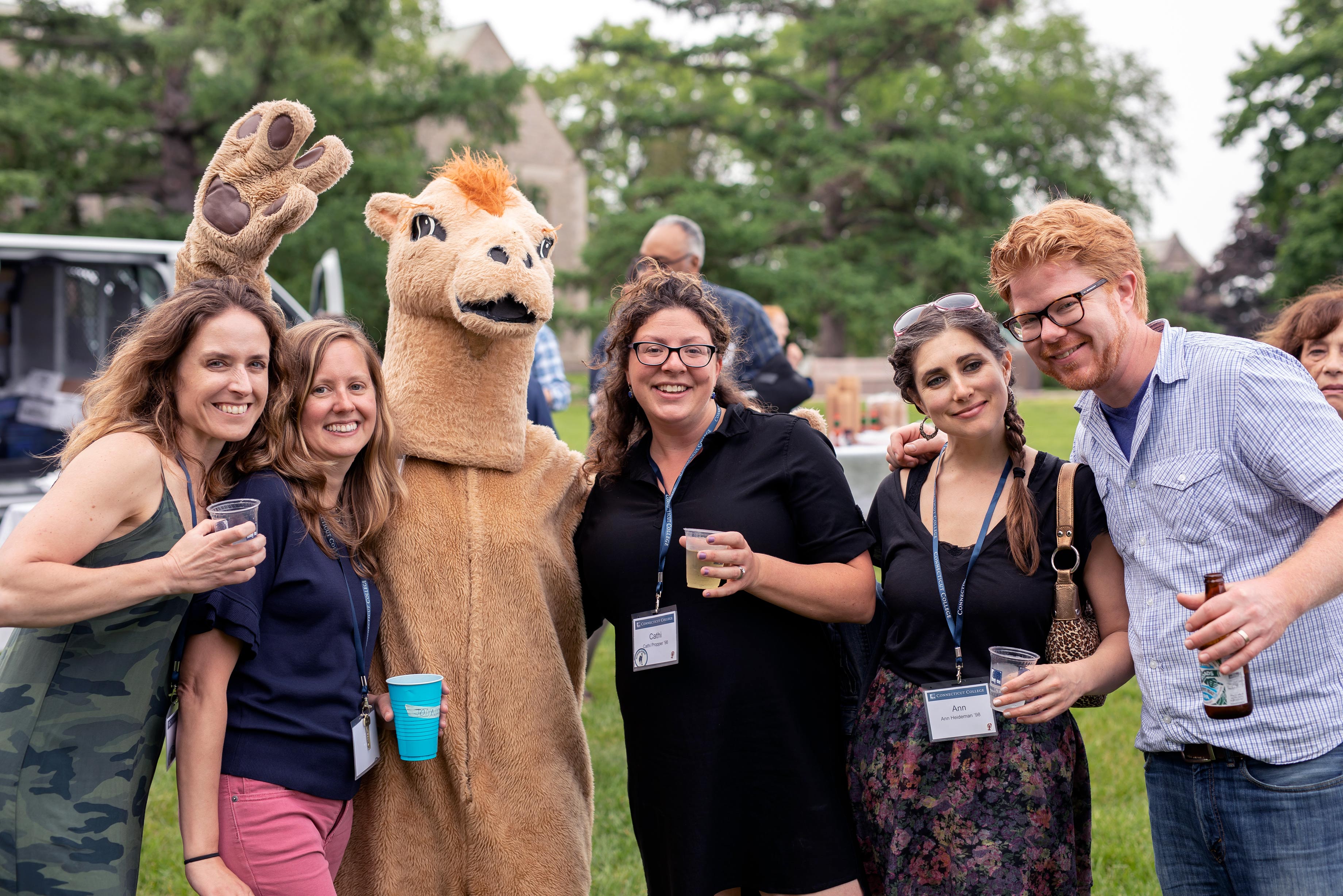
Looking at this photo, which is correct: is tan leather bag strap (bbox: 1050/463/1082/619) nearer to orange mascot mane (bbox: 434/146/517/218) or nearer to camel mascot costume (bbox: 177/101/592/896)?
camel mascot costume (bbox: 177/101/592/896)

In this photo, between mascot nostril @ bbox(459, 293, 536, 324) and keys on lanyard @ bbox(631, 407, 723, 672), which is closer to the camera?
keys on lanyard @ bbox(631, 407, 723, 672)

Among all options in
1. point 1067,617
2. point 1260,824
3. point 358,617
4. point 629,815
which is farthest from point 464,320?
point 629,815

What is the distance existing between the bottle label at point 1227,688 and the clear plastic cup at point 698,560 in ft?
3.38

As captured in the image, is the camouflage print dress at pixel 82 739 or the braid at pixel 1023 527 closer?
the camouflage print dress at pixel 82 739

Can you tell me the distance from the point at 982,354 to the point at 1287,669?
0.96m

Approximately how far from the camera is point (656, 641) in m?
2.55

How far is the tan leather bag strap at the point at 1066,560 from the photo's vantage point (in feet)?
7.88

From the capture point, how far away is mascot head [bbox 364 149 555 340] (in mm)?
2752

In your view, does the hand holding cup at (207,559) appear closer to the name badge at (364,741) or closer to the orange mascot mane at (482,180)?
the name badge at (364,741)

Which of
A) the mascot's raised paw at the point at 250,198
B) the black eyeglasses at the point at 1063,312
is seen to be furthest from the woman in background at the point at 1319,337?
the mascot's raised paw at the point at 250,198

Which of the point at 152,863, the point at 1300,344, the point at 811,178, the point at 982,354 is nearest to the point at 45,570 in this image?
the point at 982,354

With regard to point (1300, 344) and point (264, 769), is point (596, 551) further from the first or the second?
point (1300, 344)

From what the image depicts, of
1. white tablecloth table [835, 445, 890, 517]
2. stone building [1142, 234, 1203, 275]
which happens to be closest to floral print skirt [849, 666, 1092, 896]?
white tablecloth table [835, 445, 890, 517]

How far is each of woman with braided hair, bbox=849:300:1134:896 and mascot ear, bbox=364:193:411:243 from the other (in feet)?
4.87
